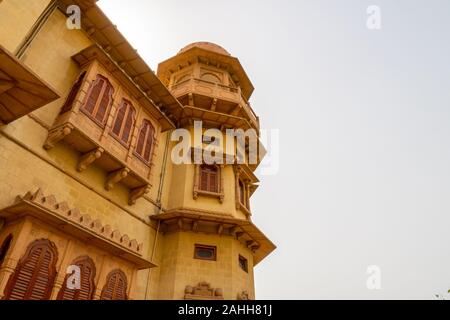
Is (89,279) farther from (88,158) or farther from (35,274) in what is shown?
(88,158)

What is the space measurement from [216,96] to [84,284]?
10528mm

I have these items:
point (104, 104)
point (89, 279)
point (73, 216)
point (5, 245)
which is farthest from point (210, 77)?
point (5, 245)

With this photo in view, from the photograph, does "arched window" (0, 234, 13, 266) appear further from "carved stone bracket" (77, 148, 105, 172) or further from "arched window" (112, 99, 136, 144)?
"arched window" (112, 99, 136, 144)

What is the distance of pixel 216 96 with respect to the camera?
15398 millimetres

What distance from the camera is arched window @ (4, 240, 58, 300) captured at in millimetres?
6137

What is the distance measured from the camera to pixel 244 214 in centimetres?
1422

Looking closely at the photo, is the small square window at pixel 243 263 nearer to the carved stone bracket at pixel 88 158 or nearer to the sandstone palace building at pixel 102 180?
the sandstone palace building at pixel 102 180

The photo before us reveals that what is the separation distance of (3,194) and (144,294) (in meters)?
5.39

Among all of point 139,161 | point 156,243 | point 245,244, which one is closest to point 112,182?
point 139,161

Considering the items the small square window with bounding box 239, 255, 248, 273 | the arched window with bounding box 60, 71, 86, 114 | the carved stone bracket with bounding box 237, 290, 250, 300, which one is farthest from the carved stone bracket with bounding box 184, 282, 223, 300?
the arched window with bounding box 60, 71, 86, 114

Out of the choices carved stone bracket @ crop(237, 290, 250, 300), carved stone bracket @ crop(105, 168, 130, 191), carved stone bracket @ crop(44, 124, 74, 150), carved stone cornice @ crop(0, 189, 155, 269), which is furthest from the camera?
carved stone bracket @ crop(237, 290, 250, 300)

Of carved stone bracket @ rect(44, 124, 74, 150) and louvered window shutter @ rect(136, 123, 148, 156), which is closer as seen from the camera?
carved stone bracket @ rect(44, 124, 74, 150)

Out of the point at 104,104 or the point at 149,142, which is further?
the point at 149,142

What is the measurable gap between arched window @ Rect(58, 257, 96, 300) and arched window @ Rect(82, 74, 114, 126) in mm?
4191
